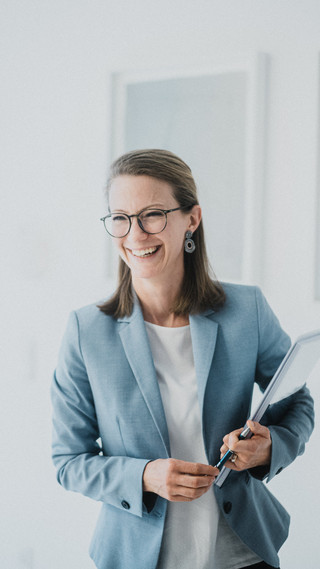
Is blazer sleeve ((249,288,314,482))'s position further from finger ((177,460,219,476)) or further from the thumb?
finger ((177,460,219,476))

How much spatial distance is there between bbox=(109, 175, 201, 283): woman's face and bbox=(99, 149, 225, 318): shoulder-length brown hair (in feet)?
0.07

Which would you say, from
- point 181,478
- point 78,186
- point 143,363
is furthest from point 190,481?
point 78,186

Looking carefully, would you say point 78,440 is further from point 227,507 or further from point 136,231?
point 136,231

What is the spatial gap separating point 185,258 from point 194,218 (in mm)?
127

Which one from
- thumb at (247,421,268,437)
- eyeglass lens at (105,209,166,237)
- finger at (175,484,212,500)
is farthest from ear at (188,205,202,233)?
finger at (175,484,212,500)

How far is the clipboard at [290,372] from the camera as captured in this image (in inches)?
38.0

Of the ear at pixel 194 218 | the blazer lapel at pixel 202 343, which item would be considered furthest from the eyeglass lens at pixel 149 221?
the blazer lapel at pixel 202 343

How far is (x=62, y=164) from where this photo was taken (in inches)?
85.4

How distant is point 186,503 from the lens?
3.82ft

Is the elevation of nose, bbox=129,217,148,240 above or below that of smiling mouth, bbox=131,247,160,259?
above

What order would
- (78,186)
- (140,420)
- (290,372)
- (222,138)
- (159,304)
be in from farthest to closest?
(78,186)
(222,138)
(159,304)
(140,420)
(290,372)

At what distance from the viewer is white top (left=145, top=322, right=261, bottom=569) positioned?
1.15m

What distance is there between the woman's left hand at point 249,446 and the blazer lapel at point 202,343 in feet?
0.36

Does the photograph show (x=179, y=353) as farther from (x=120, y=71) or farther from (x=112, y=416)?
(x=120, y=71)
